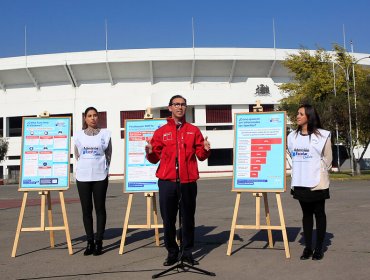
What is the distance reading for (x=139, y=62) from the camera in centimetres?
4928

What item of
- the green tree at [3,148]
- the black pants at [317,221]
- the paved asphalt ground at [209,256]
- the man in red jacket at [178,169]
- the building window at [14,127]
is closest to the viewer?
the paved asphalt ground at [209,256]

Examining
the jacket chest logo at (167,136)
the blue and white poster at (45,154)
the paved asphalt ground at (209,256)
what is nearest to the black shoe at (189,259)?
the paved asphalt ground at (209,256)

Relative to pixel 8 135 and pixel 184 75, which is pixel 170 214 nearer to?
pixel 184 75

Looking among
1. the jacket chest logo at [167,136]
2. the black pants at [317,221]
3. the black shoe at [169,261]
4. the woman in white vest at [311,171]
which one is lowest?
the black shoe at [169,261]

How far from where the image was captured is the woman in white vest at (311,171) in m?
6.22

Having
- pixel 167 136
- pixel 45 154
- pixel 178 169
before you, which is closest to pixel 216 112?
pixel 45 154

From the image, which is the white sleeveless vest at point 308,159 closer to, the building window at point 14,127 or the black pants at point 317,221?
the black pants at point 317,221

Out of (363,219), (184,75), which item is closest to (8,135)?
(184,75)

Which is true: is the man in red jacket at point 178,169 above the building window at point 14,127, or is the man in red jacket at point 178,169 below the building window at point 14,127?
below

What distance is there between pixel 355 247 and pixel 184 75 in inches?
1791

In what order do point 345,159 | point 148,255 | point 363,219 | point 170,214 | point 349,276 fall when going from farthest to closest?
point 345,159 < point 363,219 < point 148,255 < point 170,214 < point 349,276

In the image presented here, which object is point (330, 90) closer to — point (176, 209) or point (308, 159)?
point (308, 159)

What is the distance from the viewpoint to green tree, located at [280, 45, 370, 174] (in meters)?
34.2

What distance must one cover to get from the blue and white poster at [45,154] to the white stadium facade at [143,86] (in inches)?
1554
